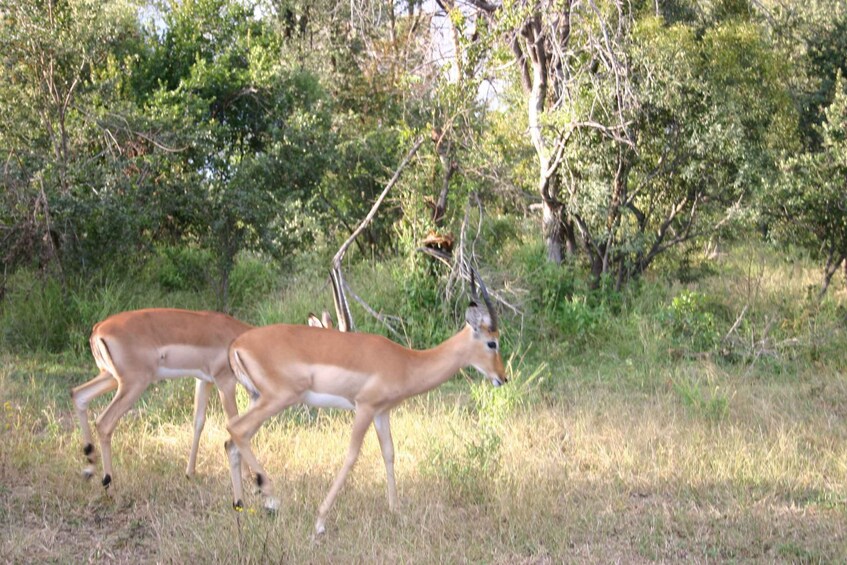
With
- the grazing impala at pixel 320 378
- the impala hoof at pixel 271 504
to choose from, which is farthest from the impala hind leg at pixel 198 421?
the impala hoof at pixel 271 504

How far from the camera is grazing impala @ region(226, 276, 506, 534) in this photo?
187 inches

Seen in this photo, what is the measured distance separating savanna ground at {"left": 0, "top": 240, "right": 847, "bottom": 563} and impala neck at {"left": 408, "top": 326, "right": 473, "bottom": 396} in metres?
0.53

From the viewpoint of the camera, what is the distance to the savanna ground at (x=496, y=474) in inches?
174

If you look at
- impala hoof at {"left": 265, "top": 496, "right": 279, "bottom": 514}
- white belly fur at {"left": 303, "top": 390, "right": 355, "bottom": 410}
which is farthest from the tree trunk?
impala hoof at {"left": 265, "top": 496, "right": 279, "bottom": 514}

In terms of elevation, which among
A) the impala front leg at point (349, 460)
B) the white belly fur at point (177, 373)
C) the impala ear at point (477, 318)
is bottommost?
the impala front leg at point (349, 460)

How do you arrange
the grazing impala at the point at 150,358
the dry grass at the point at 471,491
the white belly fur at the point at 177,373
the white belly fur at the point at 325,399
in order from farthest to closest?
1. the white belly fur at the point at 177,373
2. the grazing impala at the point at 150,358
3. the white belly fur at the point at 325,399
4. the dry grass at the point at 471,491

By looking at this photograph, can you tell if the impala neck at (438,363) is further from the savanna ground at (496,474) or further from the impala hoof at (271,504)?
the impala hoof at (271,504)

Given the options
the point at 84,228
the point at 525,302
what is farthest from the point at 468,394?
the point at 84,228

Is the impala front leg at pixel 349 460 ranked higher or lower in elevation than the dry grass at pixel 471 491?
higher

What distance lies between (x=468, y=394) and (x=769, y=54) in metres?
4.94

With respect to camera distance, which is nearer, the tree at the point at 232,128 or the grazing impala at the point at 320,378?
the grazing impala at the point at 320,378

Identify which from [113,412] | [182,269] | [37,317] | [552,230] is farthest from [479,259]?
[113,412]

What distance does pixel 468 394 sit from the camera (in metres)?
7.58

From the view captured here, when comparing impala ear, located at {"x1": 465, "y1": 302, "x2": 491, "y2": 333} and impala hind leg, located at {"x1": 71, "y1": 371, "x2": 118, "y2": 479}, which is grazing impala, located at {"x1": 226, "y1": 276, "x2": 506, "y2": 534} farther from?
impala hind leg, located at {"x1": 71, "y1": 371, "x2": 118, "y2": 479}
